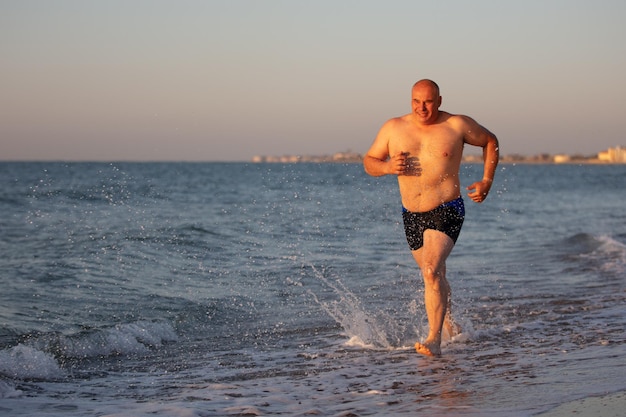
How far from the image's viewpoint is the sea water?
5.54m

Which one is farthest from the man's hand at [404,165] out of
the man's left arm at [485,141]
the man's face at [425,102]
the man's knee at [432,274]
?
the man's knee at [432,274]

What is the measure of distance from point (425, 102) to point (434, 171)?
0.53 m

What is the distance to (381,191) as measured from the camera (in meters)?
29.4

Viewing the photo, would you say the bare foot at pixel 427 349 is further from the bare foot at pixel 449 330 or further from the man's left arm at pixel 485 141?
the man's left arm at pixel 485 141

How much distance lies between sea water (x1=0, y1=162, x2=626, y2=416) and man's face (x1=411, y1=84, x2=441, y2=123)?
5.96 feet

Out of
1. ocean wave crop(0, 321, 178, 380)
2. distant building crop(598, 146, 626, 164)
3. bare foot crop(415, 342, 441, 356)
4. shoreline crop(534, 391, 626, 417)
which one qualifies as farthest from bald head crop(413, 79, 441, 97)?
distant building crop(598, 146, 626, 164)

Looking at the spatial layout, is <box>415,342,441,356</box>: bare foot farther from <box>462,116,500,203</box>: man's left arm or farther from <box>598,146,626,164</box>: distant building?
<box>598,146,626,164</box>: distant building

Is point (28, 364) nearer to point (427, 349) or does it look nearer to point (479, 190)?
point (427, 349)

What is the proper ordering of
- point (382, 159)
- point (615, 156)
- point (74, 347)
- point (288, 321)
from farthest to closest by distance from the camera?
point (615, 156) → point (288, 321) → point (74, 347) → point (382, 159)

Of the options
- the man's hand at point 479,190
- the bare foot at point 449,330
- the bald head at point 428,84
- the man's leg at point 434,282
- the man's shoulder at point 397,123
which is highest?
the bald head at point 428,84

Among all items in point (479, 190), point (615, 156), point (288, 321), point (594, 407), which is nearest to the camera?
point (594, 407)

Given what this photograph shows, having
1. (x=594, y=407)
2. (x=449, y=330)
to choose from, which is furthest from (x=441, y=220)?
(x=594, y=407)

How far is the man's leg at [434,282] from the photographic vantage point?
22.0ft

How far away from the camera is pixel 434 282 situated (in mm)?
6840
